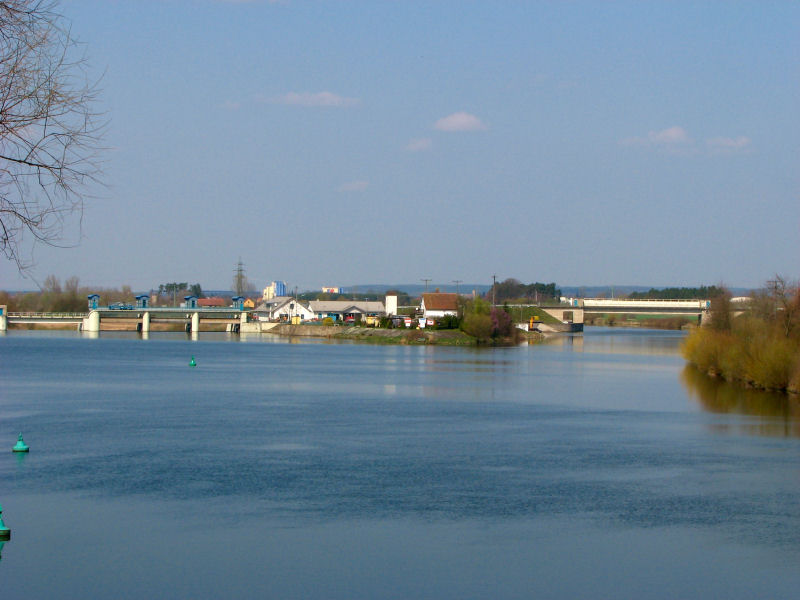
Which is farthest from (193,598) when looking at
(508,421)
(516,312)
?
(516,312)

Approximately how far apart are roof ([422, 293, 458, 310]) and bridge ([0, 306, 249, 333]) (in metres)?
24.4

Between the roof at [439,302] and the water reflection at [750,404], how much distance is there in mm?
50839

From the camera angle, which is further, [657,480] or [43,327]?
[43,327]

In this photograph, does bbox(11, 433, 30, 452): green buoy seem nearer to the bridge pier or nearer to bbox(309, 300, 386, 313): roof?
bbox(309, 300, 386, 313): roof

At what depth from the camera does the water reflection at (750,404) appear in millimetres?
25759

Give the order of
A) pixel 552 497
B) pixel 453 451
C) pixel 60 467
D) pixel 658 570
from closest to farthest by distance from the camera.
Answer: pixel 658 570
pixel 552 497
pixel 60 467
pixel 453 451

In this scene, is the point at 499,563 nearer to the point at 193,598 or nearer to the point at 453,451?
the point at 193,598

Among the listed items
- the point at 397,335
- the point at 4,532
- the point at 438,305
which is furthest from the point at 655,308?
the point at 4,532

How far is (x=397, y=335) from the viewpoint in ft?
263

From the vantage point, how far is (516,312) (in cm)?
11056

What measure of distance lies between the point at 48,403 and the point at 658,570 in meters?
21.2

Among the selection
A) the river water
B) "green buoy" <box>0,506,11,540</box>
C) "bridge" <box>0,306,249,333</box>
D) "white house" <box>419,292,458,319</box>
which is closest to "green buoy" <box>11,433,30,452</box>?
the river water

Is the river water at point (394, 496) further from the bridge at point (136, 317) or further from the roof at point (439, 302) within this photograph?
the bridge at point (136, 317)

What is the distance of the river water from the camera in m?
11.9
